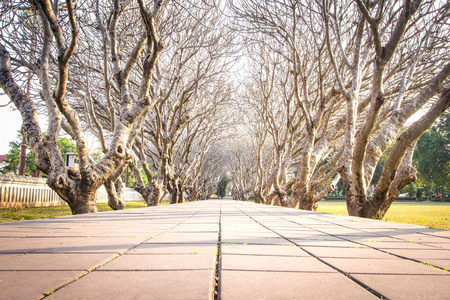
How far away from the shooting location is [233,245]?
2.04 m

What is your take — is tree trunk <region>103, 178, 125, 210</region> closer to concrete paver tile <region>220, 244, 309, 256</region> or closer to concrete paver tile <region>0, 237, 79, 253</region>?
concrete paver tile <region>0, 237, 79, 253</region>

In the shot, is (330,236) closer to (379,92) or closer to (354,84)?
(379,92)

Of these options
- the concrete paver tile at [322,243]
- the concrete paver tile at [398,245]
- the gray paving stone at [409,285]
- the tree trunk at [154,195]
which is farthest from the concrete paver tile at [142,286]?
the tree trunk at [154,195]

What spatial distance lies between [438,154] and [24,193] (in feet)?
140

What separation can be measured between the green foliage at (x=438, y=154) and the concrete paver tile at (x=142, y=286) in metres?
42.6

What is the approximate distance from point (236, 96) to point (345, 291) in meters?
17.5

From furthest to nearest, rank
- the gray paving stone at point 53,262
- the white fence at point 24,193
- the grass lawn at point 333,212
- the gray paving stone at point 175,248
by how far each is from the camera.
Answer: the white fence at point 24,193 → the grass lawn at point 333,212 → the gray paving stone at point 175,248 → the gray paving stone at point 53,262

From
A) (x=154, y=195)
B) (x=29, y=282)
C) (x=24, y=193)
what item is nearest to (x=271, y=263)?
(x=29, y=282)

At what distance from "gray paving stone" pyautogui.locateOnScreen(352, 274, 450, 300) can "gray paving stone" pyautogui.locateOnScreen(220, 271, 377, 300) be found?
94 millimetres

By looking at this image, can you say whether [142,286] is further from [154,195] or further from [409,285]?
[154,195]

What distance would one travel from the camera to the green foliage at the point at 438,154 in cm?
3431

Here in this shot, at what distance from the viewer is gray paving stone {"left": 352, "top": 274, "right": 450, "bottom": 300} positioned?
116cm

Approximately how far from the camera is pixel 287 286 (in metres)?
1.21

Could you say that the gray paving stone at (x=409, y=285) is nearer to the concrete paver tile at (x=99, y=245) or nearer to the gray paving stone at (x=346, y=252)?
the gray paving stone at (x=346, y=252)
